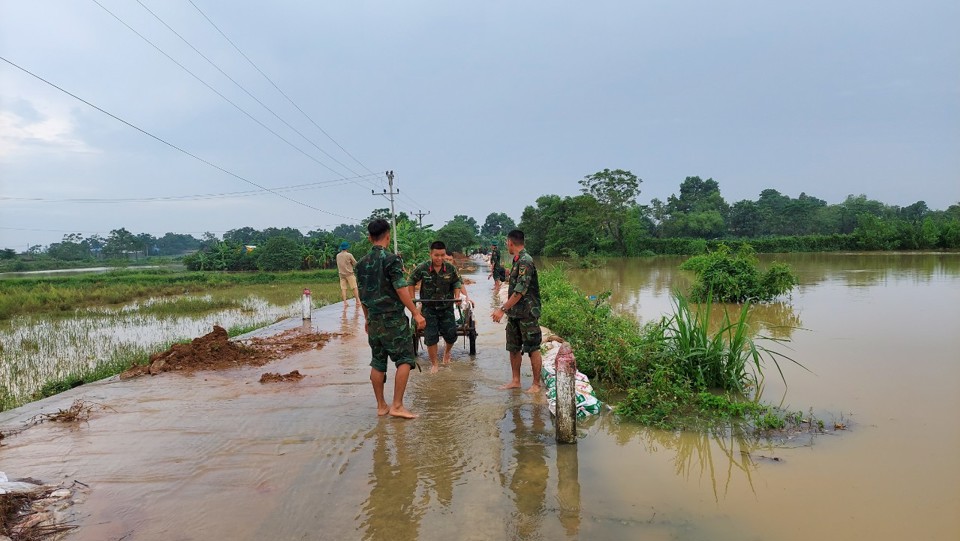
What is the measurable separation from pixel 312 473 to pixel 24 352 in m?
9.54

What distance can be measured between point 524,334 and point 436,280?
156 cm

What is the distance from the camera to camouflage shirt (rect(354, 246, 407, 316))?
15.3 ft

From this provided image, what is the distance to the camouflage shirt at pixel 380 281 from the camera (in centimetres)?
467

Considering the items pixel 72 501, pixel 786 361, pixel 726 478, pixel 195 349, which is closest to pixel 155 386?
pixel 195 349

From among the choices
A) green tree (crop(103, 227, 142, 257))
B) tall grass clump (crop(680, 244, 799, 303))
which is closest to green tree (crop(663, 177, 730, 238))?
tall grass clump (crop(680, 244, 799, 303))

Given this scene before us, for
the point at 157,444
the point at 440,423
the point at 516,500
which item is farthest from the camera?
the point at 440,423

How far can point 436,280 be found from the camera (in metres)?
6.48

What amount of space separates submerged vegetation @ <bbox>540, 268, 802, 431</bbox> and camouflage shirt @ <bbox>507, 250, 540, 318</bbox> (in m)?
1.33

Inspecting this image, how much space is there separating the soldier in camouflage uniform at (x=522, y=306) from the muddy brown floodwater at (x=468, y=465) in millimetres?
580

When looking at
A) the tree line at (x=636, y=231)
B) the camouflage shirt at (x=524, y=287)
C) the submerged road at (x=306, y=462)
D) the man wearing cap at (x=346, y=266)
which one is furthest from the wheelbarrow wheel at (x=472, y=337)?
the tree line at (x=636, y=231)

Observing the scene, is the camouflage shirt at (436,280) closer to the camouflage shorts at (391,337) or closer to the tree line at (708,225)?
the camouflage shorts at (391,337)

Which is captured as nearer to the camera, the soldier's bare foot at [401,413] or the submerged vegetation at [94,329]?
the soldier's bare foot at [401,413]

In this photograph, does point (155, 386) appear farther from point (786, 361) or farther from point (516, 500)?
point (786, 361)

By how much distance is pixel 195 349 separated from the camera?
7.77 metres
